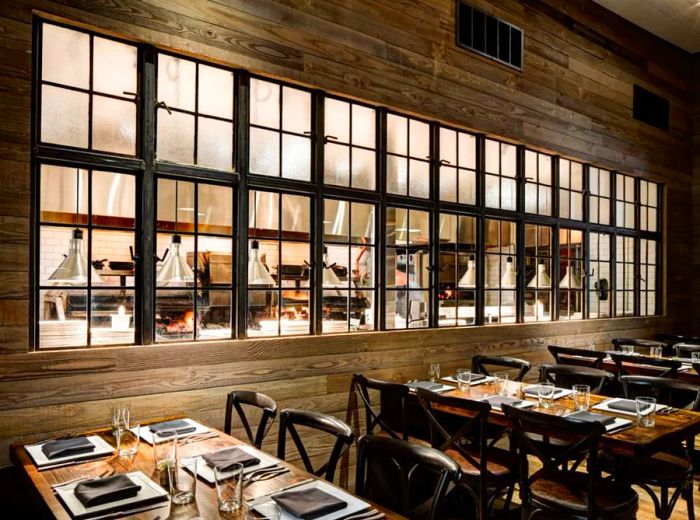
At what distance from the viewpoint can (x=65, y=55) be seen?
9.70 feet

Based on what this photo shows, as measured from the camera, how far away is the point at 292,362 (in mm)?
3602

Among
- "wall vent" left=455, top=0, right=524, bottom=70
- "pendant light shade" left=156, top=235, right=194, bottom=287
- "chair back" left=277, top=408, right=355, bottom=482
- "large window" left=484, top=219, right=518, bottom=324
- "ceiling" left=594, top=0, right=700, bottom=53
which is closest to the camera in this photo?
"chair back" left=277, top=408, right=355, bottom=482

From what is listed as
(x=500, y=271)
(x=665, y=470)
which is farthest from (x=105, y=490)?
(x=500, y=271)

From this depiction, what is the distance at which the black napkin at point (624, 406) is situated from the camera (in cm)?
328

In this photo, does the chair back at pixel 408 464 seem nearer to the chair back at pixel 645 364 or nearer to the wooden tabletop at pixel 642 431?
the wooden tabletop at pixel 642 431

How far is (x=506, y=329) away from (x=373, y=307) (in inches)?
59.7

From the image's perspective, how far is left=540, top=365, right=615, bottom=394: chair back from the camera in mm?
4070

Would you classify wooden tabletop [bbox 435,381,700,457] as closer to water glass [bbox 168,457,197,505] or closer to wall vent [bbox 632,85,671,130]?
water glass [bbox 168,457,197,505]

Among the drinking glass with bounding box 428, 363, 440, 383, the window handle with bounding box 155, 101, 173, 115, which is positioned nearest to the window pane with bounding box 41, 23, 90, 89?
the window handle with bounding box 155, 101, 173, 115

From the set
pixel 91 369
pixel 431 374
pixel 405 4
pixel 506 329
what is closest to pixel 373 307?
pixel 431 374

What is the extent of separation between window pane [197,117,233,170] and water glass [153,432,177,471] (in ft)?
5.16

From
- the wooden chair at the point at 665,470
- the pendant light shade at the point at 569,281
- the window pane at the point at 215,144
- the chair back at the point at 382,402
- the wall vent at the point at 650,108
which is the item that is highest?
the wall vent at the point at 650,108

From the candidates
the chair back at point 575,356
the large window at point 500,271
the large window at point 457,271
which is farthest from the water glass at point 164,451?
the chair back at point 575,356

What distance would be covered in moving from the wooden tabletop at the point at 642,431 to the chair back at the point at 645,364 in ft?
3.58
